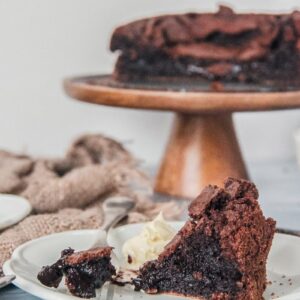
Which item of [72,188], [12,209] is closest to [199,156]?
[72,188]

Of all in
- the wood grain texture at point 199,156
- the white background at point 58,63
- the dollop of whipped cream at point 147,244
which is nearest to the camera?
the dollop of whipped cream at point 147,244

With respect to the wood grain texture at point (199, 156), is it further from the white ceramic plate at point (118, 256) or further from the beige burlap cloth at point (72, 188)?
the white ceramic plate at point (118, 256)

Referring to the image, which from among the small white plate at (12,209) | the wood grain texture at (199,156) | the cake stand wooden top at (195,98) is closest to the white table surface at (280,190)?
the wood grain texture at (199,156)

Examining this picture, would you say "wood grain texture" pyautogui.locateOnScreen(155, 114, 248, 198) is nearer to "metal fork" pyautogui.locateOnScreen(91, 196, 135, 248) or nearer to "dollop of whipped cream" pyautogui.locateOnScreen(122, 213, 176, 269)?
"metal fork" pyautogui.locateOnScreen(91, 196, 135, 248)

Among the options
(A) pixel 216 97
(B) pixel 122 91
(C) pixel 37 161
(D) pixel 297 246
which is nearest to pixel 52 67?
(C) pixel 37 161

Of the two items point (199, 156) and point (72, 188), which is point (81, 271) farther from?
point (199, 156)

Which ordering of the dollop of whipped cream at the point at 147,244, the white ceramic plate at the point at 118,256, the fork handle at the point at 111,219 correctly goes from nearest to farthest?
the white ceramic plate at the point at 118,256 < the dollop of whipped cream at the point at 147,244 < the fork handle at the point at 111,219
